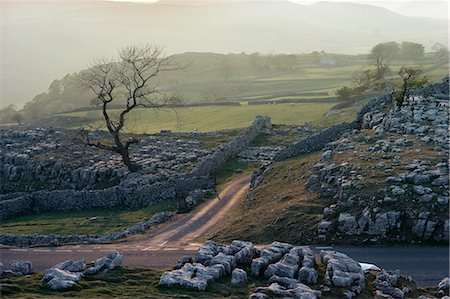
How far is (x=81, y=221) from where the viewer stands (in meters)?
46.5

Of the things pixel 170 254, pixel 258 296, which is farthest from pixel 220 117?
pixel 258 296

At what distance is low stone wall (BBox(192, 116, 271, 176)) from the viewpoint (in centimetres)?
5466

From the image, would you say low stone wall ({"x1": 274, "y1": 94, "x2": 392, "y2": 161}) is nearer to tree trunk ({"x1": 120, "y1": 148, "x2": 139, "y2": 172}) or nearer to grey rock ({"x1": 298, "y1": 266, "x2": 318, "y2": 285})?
tree trunk ({"x1": 120, "y1": 148, "x2": 139, "y2": 172})

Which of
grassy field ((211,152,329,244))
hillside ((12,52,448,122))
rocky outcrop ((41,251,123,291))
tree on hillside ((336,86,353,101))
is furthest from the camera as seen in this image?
hillside ((12,52,448,122))

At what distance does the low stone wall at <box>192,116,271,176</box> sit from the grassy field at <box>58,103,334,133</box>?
13202mm

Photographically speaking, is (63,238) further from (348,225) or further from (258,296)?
(258,296)

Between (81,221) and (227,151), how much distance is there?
64.0 feet

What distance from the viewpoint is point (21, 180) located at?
59875mm

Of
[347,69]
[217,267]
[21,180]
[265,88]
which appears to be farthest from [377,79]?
[217,267]

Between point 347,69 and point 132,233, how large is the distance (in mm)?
147790

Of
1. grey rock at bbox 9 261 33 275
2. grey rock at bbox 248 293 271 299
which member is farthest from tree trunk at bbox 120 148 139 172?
grey rock at bbox 248 293 271 299

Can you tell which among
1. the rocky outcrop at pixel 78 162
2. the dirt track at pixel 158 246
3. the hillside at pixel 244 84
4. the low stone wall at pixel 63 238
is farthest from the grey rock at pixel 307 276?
the hillside at pixel 244 84

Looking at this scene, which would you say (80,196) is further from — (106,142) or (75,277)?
(75,277)

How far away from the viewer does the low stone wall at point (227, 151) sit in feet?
179
